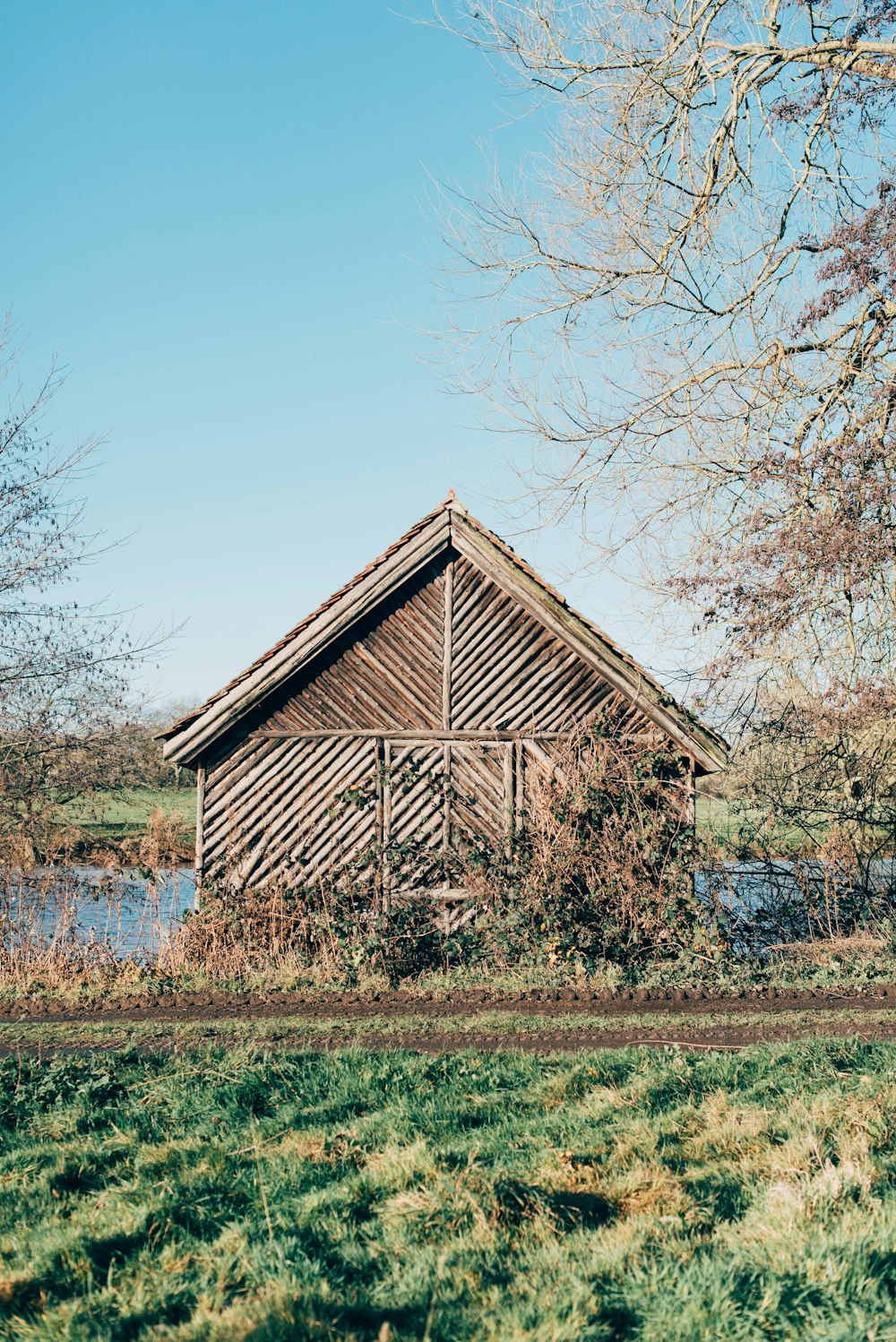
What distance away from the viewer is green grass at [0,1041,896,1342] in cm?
348

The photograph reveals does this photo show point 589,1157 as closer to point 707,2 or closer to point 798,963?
point 798,963

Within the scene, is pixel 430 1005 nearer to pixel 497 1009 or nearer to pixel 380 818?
pixel 497 1009

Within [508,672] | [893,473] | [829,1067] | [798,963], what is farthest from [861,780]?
[829,1067]

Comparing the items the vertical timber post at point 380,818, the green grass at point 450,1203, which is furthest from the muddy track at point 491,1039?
the vertical timber post at point 380,818

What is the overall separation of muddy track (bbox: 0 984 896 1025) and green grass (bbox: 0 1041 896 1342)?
3209 mm

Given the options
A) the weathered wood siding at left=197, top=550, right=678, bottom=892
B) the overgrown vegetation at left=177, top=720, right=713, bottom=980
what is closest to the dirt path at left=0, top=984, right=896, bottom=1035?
the overgrown vegetation at left=177, top=720, right=713, bottom=980

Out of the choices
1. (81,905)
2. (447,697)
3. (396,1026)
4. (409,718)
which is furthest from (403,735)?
(81,905)

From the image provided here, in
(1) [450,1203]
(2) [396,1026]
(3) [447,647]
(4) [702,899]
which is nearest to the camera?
(1) [450,1203]

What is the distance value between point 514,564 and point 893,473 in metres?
4.79

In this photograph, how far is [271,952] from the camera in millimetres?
12070

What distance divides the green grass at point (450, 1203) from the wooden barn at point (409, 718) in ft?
19.4

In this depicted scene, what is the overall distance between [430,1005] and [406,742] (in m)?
3.69

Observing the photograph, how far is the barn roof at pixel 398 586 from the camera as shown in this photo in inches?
498

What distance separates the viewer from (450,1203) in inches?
172
